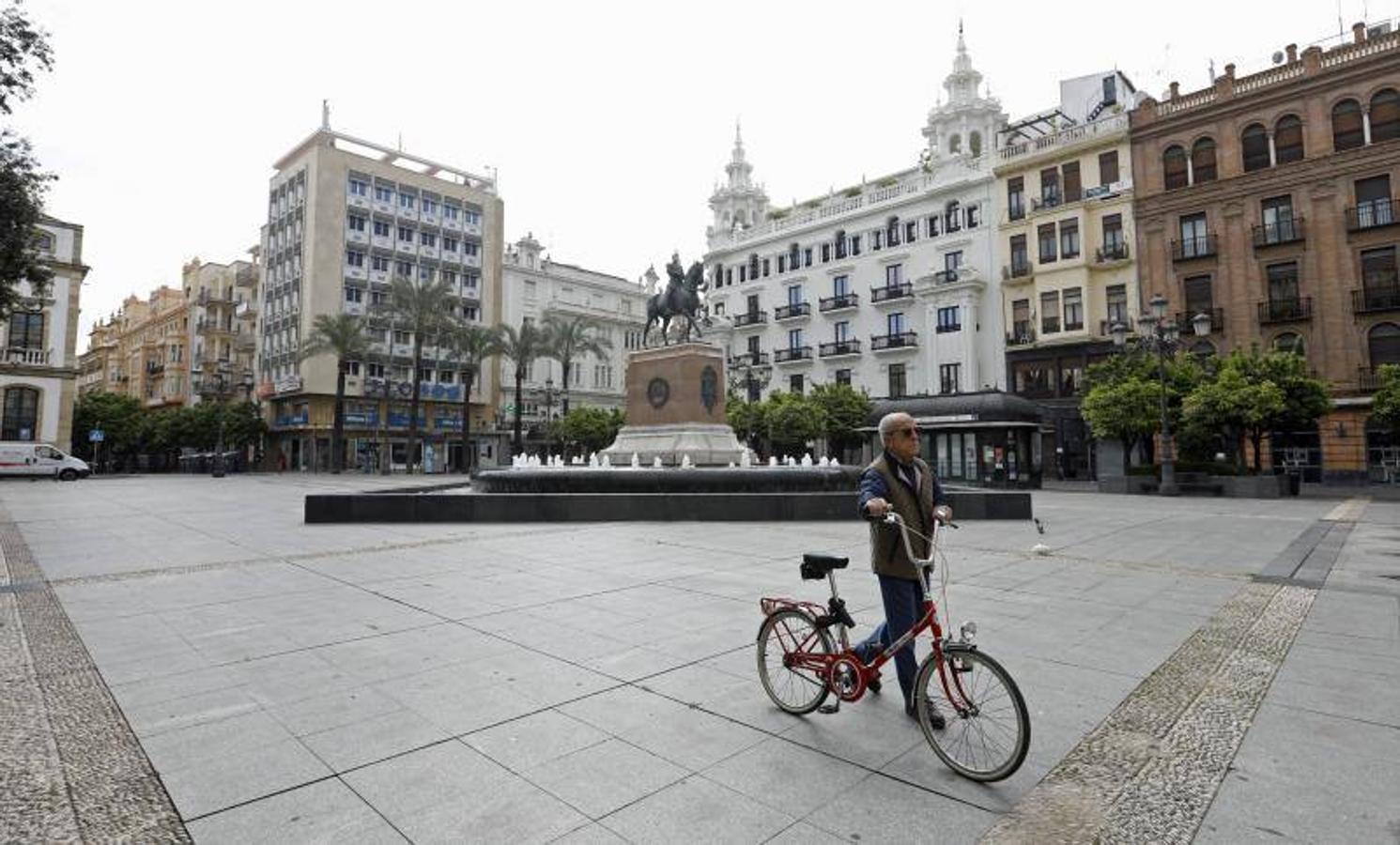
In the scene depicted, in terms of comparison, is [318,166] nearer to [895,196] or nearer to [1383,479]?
[895,196]

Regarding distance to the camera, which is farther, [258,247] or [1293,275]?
[258,247]

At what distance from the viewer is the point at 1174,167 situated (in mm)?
37719

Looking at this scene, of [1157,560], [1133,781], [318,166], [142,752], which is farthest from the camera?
[318,166]

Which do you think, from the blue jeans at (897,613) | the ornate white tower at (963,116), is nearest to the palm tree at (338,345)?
the ornate white tower at (963,116)

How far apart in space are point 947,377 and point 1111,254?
11.1 meters

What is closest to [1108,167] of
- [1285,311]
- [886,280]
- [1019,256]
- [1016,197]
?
[1016,197]

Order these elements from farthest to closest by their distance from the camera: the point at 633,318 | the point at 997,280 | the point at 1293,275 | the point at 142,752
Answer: the point at 633,318, the point at 997,280, the point at 1293,275, the point at 142,752

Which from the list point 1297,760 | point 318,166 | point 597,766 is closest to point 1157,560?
point 1297,760

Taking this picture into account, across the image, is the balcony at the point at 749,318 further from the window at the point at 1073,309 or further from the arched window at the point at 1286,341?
the arched window at the point at 1286,341

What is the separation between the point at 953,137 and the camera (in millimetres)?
49875

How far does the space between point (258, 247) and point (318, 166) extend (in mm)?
19608

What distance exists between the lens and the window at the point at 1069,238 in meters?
40.3

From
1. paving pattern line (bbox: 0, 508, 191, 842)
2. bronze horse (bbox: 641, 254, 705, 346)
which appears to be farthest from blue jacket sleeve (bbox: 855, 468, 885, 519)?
bronze horse (bbox: 641, 254, 705, 346)

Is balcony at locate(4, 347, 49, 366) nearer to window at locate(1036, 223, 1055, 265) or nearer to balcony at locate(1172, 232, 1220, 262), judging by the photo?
window at locate(1036, 223, 1055, 265)
